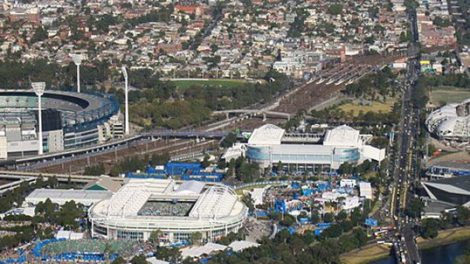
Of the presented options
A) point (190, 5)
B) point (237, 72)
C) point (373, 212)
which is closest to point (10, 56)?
point (237, 72)

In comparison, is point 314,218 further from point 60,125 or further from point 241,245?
point 60,125

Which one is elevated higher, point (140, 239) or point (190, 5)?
point (190, 5)

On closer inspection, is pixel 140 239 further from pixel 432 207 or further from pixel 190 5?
pixel 190 5

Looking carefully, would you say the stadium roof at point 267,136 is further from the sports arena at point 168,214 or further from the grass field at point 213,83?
the grass field at point 213,83

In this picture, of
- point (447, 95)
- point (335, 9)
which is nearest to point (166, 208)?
point (447, 95)

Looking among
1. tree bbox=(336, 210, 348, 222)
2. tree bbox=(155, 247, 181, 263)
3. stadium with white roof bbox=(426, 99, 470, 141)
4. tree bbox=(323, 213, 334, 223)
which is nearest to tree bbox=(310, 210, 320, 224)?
tree bbox=(323, 213, 334, 223)

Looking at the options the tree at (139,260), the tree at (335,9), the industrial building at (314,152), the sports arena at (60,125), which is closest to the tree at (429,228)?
the industrial building at (314,152)
